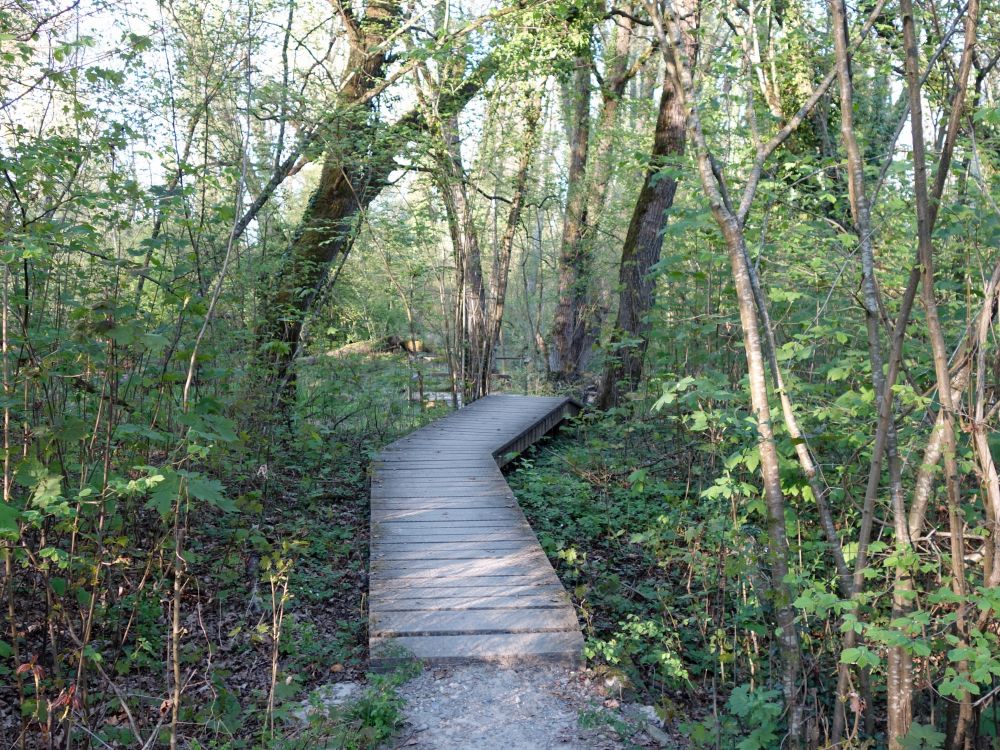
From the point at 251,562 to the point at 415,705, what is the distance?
227 cm

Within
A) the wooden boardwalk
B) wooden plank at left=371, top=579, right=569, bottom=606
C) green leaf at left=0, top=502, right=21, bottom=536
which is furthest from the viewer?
wooden plank at left=371, top=579, right=569, bottom=606

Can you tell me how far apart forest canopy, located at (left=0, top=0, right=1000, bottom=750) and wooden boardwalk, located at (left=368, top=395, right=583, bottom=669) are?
27 centimetres

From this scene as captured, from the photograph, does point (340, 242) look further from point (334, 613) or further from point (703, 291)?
point (334, 613)

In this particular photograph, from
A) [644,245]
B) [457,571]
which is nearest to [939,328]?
[457,571]

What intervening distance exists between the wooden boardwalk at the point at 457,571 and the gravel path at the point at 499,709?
0.42ft

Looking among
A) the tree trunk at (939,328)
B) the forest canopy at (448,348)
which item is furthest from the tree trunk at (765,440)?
the tree trunk at (939,328)

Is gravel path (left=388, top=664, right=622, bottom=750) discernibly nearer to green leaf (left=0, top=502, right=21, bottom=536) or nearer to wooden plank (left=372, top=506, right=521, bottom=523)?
green leaf (left=0, top=502, right=21, bottom=536)

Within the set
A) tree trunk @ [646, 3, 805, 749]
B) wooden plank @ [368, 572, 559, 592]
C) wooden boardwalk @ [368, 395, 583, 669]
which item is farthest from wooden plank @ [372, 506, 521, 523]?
tree trunk @ [646, 3, 805, 749]

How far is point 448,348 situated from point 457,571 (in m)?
6.30

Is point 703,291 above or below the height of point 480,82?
below

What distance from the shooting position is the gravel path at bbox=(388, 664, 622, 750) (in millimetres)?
3248

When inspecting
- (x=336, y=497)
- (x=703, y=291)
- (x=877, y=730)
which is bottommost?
(x=877, y=730)

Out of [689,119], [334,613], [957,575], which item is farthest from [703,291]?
[957,575]

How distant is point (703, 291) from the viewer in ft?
22.6
